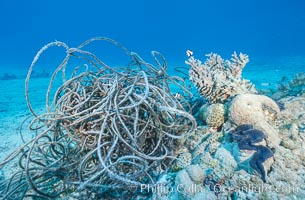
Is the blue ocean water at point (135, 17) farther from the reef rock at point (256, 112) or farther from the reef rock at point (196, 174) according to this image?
the reef rock at point (196, 174)

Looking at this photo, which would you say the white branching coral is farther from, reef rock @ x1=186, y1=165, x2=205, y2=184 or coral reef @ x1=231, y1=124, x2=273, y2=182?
reef rock @ x1=186, y1=165, x2=205, y2=184

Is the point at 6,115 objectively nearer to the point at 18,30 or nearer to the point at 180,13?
the point at 18,30

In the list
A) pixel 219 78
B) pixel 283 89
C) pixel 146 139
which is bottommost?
pixel 146 139

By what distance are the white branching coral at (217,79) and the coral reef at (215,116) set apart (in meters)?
0.35

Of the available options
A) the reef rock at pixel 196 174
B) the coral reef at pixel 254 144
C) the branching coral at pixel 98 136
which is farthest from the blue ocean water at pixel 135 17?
the reef rock at pixel 196 174

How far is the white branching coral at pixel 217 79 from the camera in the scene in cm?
405

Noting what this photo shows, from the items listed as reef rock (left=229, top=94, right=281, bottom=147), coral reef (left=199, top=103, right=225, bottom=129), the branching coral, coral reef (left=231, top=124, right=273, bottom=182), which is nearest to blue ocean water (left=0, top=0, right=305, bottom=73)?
coral reef (left=199, top=103, right=225, bottom=129)

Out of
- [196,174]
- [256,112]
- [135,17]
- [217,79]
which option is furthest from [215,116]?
[135,17]

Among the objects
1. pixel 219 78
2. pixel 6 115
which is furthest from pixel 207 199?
pixel 6 115

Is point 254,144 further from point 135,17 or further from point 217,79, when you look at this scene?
point 135,17

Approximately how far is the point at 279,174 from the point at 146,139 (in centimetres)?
171

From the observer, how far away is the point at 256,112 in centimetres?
324

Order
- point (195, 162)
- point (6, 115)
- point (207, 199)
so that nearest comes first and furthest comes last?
point (207, 199) < point (195, 162) < point (6, 115)

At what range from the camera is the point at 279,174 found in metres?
2.54
